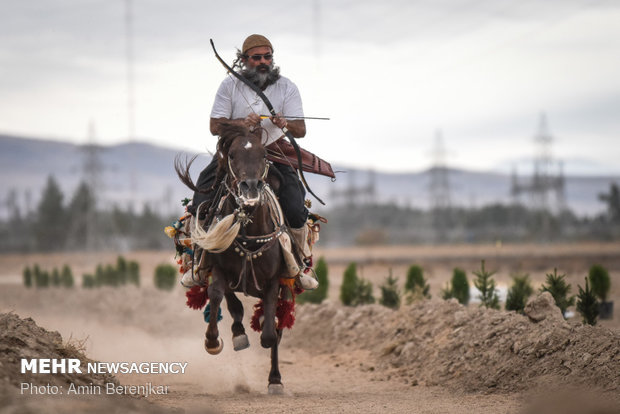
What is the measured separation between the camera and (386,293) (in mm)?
20016

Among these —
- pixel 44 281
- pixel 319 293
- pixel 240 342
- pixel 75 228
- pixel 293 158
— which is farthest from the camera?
pixel 75 228

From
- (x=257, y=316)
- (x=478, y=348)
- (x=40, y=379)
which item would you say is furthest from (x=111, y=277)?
(x=40, y=379)

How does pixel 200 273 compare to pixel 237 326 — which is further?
pixel 237 326

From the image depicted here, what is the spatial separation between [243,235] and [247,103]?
192 cm

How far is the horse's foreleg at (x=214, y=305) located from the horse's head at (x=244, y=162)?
1.07 meters

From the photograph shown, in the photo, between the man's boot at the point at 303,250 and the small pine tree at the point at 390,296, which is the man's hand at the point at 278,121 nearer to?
the man's boot at the point at 303,250

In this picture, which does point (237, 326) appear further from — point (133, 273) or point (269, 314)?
point (133, 273)

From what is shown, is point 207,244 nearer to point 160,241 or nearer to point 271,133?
point 271,133

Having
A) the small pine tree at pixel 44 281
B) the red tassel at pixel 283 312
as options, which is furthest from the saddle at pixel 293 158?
the small pine tree at pixel 44 281

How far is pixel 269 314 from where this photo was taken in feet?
35.2

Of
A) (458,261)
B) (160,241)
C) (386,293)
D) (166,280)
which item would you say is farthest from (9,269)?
(386,293)

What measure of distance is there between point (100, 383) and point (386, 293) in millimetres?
11637

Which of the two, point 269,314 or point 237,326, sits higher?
point 269,314

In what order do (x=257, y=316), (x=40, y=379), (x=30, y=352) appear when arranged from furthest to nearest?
(x=257, y=316)
(x=30, y=352)
(x=40, y=379)
